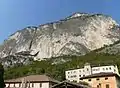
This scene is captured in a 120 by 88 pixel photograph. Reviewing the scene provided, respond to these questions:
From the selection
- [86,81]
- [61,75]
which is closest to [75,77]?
[61,75]

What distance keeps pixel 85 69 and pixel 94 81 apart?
65.6m

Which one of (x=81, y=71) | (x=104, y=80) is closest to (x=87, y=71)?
(x=81, y=71)

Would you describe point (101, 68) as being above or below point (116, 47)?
below

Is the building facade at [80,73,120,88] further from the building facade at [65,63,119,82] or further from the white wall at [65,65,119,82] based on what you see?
the white wall at [65,65,119,82]

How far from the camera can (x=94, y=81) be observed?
2638 inches

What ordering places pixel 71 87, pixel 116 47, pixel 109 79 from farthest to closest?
1. pixel 116 47
2. pixel 109 79
3. pixel 71 87

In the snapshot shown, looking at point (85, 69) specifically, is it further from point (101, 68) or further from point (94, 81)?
point (94, 81)

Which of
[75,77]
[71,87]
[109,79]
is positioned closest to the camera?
[71,87]

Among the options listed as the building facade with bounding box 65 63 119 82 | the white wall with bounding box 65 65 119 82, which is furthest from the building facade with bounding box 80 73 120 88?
the white wall with bounding box 65 65 119 82

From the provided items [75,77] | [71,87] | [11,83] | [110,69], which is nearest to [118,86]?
[71,87]

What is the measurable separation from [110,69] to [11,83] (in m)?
→ 59.2

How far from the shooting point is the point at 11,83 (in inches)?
3155

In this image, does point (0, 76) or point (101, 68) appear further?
point (101, 68)

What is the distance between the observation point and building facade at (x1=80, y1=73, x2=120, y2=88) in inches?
2522
